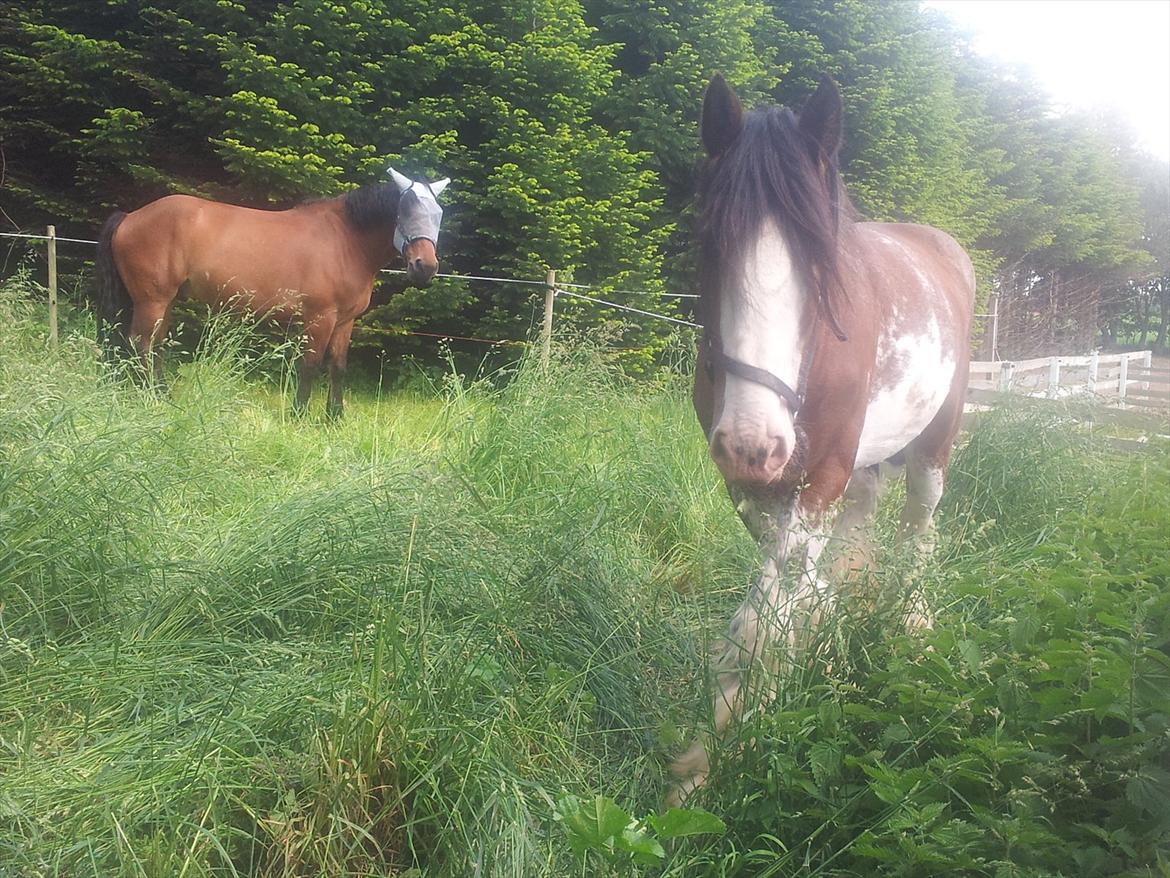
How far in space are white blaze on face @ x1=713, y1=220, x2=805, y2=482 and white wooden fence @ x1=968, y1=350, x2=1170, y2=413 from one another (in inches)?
36.0

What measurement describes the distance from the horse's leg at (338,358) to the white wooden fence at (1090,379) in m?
4.53

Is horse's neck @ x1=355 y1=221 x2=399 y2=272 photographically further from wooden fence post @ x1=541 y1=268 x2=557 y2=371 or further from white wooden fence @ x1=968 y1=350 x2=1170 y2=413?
white wooden fence @ x1=968 y1=350 x2=1170 y2=413

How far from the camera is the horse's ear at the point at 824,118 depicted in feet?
6.65

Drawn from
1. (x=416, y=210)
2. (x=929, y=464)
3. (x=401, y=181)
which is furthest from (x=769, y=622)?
(x=401, y=181)

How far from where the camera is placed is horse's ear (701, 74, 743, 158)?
2064 millimetres

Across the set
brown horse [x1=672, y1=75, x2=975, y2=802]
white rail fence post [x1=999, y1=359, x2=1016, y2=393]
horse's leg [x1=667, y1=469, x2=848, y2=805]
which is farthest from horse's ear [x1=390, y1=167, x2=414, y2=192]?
horse's leg [x1=667, y1=469, x2=848, y2=805]

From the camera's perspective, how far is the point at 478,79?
24.0 feet

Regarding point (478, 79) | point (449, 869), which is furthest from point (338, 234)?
point (449, 869)

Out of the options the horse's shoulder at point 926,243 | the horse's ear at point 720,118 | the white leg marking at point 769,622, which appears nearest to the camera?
the white leg marking at point 769,622

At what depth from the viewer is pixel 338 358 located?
266 inches

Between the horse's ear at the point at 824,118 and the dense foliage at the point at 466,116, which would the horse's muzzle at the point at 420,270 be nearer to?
the dense foliage at the point at 466,116

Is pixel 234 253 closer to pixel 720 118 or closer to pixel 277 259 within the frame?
pixel 277 259

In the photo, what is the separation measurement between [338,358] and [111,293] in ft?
5.49

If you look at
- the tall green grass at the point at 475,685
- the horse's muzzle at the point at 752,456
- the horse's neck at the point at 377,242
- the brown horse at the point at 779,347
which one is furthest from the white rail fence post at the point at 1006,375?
the horse's neck at the point at 377,242
